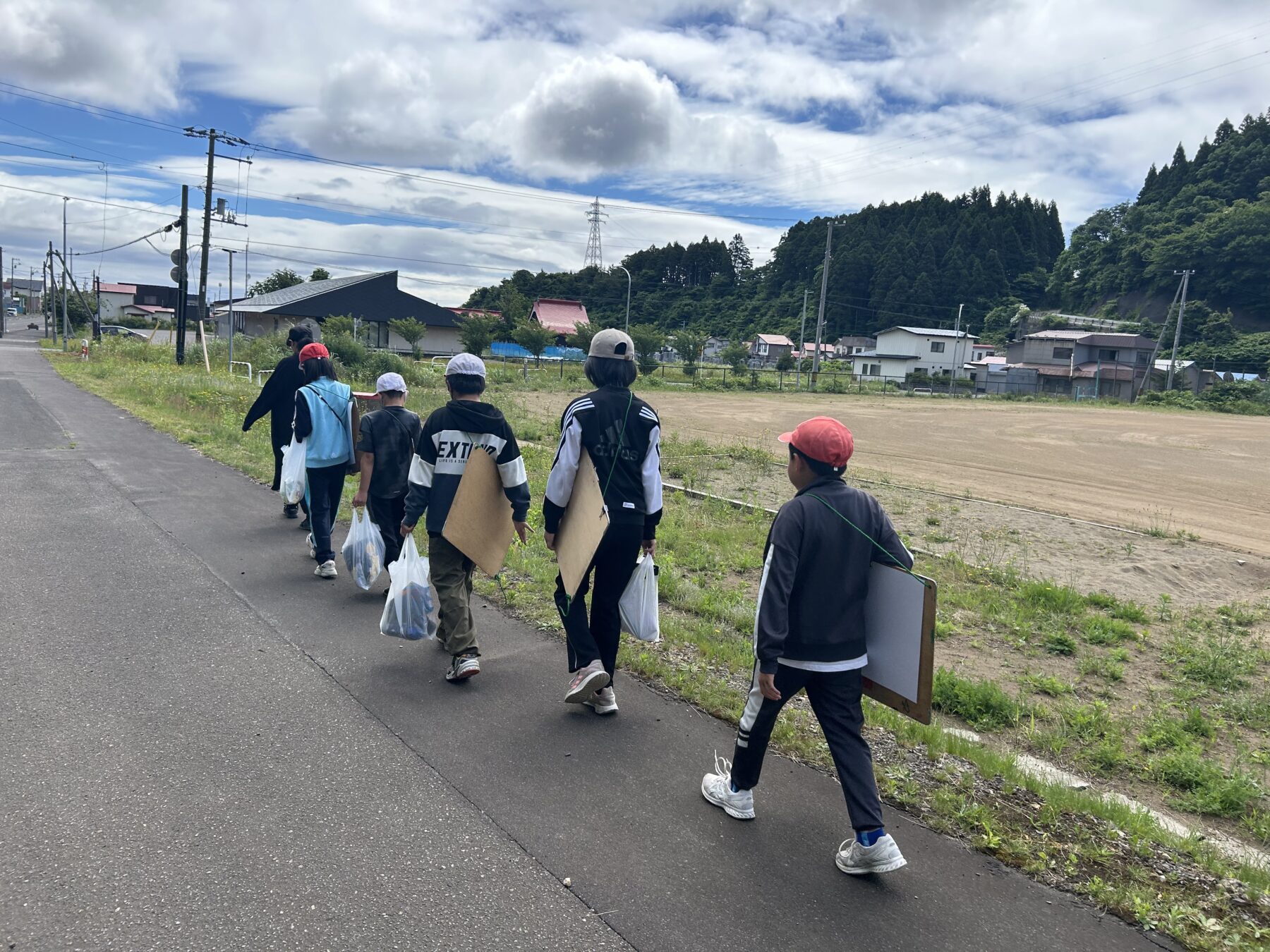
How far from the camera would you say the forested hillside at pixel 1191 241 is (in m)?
75.6

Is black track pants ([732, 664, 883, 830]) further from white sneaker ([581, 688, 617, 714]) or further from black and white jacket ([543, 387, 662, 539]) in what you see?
black and white jacket ([543, 387, 662, 539])

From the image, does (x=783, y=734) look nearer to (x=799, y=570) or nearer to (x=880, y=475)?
(x=799, y=570)

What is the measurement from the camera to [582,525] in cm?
413

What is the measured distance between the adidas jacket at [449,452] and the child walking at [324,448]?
2090mm

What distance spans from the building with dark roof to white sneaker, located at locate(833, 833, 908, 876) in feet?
173

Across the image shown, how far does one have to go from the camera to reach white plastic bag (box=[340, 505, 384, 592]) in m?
5.84

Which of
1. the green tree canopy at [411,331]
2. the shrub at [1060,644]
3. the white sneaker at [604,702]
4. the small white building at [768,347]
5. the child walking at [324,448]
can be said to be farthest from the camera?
the small white building at [768,347]

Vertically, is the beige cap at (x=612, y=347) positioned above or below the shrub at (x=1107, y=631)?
above

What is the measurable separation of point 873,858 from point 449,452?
300 centimetres

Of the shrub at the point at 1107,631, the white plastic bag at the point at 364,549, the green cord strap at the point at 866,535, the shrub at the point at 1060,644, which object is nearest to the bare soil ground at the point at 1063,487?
the shrub at the point at 1107,631

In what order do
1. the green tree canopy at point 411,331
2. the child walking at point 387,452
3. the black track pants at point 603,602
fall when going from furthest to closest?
the green tree canopy at point 411,331 → the child walking at point 387,452 → the black track pants at point 603,602

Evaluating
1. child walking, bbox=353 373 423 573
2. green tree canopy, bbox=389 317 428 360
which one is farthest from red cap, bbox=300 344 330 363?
green tree canopy, bbox=389 317 428 360

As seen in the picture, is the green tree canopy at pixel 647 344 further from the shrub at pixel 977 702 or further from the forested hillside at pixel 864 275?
the shrub at pixel 977 702

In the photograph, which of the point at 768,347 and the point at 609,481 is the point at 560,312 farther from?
the point at 609,481
